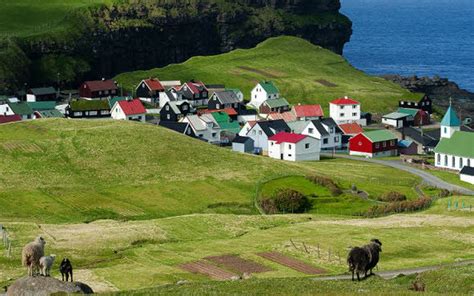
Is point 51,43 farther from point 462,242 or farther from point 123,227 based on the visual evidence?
point 462,242

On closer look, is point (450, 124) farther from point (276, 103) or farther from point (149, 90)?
point (149, 90)

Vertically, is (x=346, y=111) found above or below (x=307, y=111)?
below

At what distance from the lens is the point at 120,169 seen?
331 ft

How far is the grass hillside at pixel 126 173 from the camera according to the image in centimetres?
8881

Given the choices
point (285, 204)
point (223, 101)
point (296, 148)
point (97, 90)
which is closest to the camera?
point (285, 204)

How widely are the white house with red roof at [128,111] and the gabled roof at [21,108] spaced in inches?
540

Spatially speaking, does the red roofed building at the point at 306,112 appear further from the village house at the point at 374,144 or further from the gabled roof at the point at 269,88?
the village house at the point at 374,144

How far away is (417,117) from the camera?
533 feet

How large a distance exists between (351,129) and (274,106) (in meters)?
23.3

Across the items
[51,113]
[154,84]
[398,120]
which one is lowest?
[398,120]

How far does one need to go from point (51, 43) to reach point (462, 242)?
140202 millimetres

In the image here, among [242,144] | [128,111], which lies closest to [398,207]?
[242,144]

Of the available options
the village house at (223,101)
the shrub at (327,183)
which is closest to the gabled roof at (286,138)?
the shrub at (327,183)

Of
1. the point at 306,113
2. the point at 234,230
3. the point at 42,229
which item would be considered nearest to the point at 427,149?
the point at 306,113
